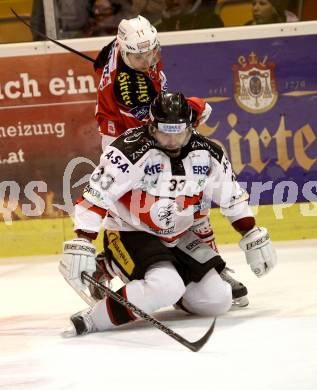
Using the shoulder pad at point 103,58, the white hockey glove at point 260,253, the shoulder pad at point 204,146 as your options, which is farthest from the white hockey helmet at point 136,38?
the white hockey glove at point 260,253

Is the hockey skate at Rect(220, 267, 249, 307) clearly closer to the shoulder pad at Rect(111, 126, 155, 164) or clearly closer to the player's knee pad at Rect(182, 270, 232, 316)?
the player's knee pad at Rect(182, 270, 232, 316)

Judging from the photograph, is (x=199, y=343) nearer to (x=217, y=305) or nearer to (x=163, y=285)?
(x=163, y=285)

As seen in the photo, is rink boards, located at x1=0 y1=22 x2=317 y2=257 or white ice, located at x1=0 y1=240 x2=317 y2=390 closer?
white ice, located at x1=0 y1=240 x2=317 y2=390

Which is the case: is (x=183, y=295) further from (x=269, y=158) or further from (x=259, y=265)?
(x=269, y=158)

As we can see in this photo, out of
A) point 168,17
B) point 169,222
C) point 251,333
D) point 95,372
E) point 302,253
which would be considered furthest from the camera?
point 168,17

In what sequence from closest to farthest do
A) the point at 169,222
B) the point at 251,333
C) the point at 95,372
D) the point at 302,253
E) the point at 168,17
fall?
the point at 95,372, the point at 251,333, the point at 169,222, the point at 302,253, the point at 168,17

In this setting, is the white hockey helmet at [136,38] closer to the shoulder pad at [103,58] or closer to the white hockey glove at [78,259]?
the shoulder pad at [103,58]

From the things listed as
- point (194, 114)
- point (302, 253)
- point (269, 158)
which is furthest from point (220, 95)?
point (194, 114)

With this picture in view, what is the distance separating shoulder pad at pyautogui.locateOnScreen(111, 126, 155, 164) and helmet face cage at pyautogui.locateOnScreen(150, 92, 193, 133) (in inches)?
3.5

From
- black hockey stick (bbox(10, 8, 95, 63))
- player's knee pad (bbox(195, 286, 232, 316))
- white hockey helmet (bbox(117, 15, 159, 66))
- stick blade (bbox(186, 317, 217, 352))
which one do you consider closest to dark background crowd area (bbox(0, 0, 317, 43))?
black hockey stick (bbox(10, 8, 95, 63))

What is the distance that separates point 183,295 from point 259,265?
1.10 feet

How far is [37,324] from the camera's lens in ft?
13.5

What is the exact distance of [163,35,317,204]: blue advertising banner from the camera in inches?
228

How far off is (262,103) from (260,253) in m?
2.00
